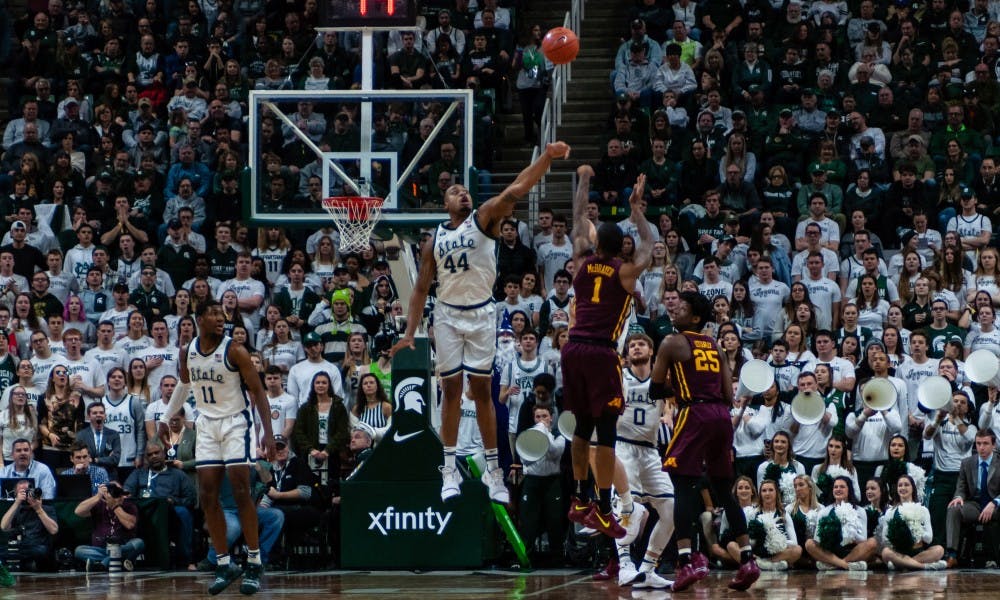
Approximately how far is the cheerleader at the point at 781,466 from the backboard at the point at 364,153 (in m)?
4.71

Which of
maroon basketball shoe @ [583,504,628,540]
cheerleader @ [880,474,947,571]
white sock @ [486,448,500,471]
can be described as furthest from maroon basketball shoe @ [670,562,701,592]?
cheerleader @ [880,474,947,571]

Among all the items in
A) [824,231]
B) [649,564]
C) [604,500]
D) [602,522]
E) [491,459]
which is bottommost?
[649,564]

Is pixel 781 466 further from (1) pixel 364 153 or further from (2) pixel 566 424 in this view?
(1) pixel 364 153

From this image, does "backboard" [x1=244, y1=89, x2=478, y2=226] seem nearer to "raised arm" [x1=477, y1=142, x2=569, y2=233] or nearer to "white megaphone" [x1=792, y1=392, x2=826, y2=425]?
"raised arm" [x1=477, y1=142, x2=569, y2=233]

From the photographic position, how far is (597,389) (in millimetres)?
13594

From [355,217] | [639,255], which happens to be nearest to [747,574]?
[639,255]

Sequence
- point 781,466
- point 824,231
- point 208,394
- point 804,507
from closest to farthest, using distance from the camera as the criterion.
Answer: point 208,394, point 804,507, point 781,466, point 824,231

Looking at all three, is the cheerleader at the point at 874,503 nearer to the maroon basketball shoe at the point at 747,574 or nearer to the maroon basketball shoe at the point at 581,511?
the maroon basketball shoe at the point at 747,574

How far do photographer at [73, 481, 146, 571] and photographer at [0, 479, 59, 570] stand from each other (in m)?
0.35

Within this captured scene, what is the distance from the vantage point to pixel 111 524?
18.8 m

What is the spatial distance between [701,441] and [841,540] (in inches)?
182

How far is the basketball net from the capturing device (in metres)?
17.1

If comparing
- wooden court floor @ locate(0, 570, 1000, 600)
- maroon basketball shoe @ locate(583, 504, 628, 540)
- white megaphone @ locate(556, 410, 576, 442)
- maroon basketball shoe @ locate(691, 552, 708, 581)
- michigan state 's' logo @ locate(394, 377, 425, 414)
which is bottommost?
wooden court floor @ locate(0, 570, 1000, 600)

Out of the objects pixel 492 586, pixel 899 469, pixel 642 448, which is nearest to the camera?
pixel 492 586
